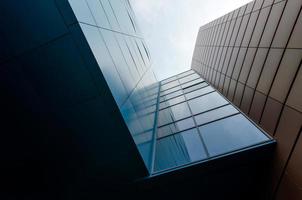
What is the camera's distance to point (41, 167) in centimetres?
877

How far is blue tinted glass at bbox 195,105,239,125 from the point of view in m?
11.5

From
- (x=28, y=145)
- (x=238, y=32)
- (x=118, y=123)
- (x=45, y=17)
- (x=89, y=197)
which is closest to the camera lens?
(x=45, y=17)

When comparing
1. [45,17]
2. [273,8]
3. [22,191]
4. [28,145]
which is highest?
[45,17]

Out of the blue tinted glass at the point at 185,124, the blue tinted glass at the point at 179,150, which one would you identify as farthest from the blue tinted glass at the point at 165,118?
the blue tinted glass at the point at 179,150

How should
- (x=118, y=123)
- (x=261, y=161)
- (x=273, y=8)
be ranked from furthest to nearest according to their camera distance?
1. (x=273, y=8)
2. (x=261, y=161)
3. (x=118, y=123)

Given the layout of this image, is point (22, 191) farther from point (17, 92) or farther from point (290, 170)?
point (290, 170)

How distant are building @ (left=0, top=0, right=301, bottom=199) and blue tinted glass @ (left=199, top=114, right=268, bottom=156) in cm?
4

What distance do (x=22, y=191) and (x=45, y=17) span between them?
640 cm

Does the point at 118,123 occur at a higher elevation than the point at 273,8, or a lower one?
lower

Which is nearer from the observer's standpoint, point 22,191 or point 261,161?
point 261,161

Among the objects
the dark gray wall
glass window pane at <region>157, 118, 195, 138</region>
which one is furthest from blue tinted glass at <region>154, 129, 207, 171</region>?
the dark gray wall

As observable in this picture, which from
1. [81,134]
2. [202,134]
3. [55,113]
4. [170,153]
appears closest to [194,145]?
[202,134]

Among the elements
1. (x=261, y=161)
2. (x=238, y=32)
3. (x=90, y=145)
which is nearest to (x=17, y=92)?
(x=90, y=145)

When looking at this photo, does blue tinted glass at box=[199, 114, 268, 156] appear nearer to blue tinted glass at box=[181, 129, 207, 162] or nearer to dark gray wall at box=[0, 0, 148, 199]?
blue tinted glass at box=[181, 129, 207, 162]
